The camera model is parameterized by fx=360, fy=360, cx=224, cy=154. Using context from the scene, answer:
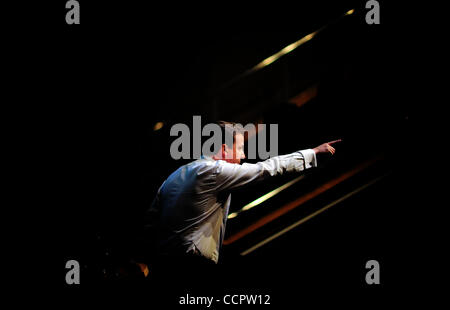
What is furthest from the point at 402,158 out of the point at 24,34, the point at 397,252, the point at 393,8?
the point at 24,34

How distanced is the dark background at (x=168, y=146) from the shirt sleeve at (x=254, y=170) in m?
0.56

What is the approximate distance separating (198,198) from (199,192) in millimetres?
37

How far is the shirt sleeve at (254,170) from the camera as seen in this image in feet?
6.46

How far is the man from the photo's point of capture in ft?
6.47

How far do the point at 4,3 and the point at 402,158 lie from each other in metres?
3.92

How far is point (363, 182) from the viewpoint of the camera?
292 cm

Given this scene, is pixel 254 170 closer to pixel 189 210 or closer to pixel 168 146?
pixel 189 210
